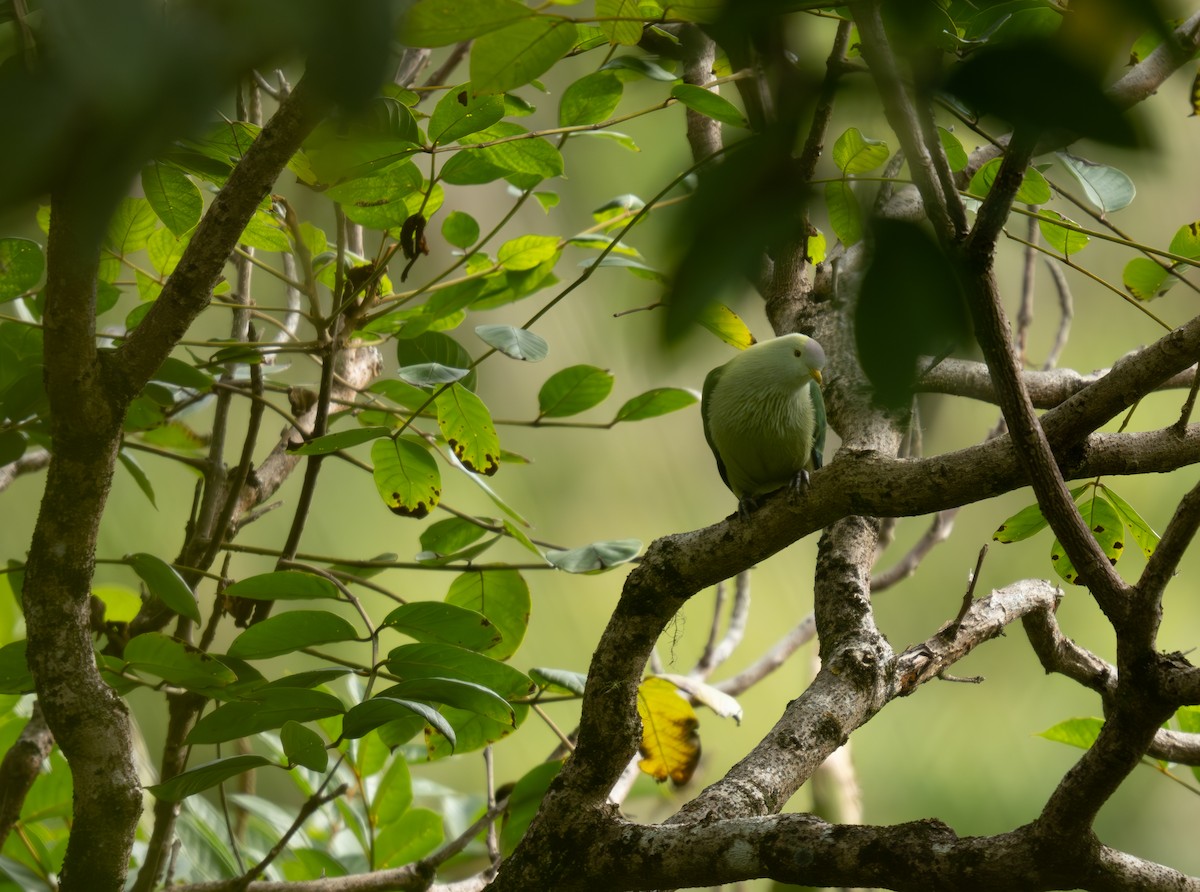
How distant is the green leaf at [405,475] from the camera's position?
1.46 meters

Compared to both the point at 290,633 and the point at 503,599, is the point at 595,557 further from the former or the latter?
the point at 290,633

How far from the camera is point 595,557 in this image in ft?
4.73

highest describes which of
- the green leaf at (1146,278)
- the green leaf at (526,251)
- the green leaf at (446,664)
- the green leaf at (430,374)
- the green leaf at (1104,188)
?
the green leaf at (526,251)

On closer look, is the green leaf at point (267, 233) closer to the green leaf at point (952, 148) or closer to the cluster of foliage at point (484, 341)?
the cluster of foliage at point (484, 341)

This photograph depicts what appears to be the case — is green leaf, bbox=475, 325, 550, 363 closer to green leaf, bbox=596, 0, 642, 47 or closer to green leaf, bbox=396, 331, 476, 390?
green leaf, bbox=396, 331, 476, 390

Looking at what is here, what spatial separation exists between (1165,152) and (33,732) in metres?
1.73

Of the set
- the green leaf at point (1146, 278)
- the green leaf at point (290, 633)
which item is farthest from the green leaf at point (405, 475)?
the green leaf at point (1146, 278)

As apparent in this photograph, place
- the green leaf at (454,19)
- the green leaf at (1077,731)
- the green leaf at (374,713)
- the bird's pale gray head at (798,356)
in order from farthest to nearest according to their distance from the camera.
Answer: the bird's pale gray head at (798,356)
the green leaf at (1077,731)
the green leaf at (374,713)
the green leaf at (454,19)

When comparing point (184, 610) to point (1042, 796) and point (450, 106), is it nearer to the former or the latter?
point (450, 106)

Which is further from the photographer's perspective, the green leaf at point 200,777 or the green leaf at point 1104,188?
the green leaf at point 200,777

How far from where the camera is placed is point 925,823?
34.1 inches

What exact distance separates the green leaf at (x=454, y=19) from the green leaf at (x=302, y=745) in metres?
0.84

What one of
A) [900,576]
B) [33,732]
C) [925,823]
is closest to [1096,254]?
[900,576]

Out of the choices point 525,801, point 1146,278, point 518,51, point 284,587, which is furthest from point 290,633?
point 1146,278
